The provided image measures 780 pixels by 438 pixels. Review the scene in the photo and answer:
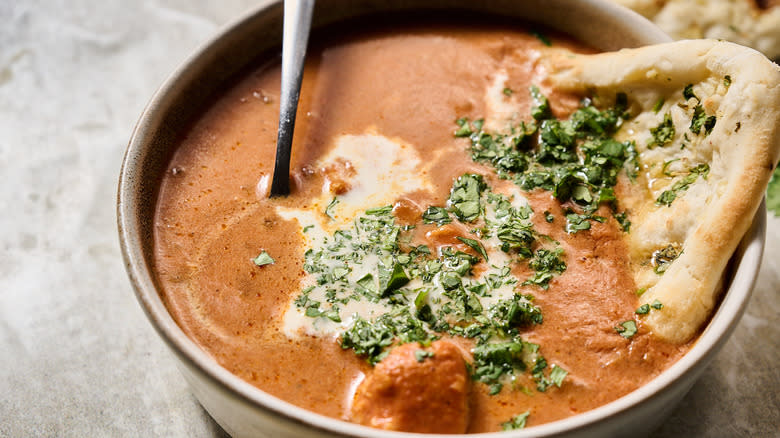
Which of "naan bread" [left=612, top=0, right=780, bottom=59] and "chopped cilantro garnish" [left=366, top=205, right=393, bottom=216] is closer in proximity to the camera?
"chopped cilantro garnish" [left=366, top=205, right=393, bottom=216]

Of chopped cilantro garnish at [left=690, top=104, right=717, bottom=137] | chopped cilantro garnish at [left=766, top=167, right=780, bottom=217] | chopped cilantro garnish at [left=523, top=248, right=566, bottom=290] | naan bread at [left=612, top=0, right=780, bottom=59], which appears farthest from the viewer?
naan bread at [left=612, top=0, right=780, bottom=59]

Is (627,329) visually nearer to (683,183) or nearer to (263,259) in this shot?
(683,183)

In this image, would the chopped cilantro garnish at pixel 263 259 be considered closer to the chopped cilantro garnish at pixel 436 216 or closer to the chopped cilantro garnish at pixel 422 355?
the chopped cilantro garnish at pixel 436 216

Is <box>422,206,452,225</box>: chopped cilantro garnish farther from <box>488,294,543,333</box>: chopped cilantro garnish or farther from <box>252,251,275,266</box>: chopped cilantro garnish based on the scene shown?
<box>252,251,275,266</box>: chopped cilantro garnish

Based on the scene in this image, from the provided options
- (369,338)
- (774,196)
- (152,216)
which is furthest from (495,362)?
(774,196)

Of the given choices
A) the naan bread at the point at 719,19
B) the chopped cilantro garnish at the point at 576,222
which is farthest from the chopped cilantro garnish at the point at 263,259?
the naan bread at the point at 719,19

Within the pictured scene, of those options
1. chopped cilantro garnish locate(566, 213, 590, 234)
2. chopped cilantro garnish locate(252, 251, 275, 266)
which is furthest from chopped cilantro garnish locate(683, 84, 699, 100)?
chopped cilantro garnish locate(252, 251, 275, 266)

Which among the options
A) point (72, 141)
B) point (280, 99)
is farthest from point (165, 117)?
point (72, 141)
